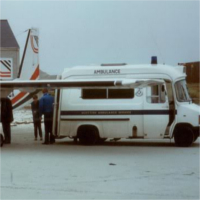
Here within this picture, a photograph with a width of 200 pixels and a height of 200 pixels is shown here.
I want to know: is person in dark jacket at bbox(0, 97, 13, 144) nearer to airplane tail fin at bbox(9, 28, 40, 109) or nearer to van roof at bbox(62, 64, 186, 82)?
van roof at bbox(62, 64, 186, 82)

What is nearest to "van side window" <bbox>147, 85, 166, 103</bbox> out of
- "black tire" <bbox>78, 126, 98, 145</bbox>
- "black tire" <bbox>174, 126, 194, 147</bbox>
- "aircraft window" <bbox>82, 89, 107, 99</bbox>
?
"black tire" <bbox>174, 126, 194, 147</bbox>

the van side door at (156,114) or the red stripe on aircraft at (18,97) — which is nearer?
the van side door at (156,114)

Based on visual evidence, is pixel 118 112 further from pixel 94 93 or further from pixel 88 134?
pixel 88 134

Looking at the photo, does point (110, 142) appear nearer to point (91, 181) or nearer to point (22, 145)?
point (22, 145)

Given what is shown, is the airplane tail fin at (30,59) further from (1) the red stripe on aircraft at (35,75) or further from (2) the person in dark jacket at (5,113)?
(2) the person in dark jacket at (5,113)

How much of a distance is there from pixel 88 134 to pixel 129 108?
1.59m

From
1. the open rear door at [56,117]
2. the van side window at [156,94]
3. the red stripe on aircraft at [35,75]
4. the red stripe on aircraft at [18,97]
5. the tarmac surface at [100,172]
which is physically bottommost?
the tarmac surface at [100,172]

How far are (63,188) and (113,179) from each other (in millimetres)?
1341

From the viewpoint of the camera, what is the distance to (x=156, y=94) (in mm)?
16328

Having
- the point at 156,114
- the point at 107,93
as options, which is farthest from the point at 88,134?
the point at 156,114

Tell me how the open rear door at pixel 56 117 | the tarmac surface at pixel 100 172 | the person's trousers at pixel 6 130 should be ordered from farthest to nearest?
1. the person's trousers at pixel 6 130
2. the open rear door at pixel 56 117
3. the tarmac surface at pixel 100 172

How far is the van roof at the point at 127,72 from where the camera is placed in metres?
16.2

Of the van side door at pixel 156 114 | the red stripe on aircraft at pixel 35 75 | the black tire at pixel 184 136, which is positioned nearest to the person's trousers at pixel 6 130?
the red stripe on aircraft at pixel 35 75

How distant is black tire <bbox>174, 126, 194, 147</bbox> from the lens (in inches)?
638
